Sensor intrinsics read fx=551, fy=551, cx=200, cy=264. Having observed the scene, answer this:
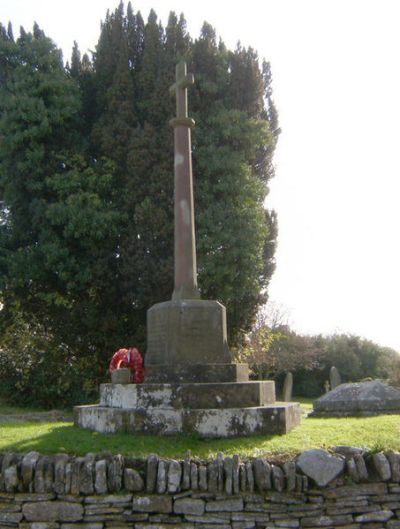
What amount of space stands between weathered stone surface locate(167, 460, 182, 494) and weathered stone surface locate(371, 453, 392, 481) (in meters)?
2.07

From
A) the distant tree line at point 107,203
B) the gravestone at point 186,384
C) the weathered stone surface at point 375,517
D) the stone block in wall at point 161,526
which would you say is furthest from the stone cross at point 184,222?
the distant tree line at point 107,203

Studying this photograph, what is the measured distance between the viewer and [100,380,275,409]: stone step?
23.7 feet

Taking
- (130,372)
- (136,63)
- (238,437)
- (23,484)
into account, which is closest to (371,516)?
(238,437)

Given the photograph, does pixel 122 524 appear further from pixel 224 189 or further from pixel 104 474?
pixel 224 189

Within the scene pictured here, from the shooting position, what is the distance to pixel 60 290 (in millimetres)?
14930

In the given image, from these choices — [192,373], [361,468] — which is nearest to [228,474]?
[361,468]

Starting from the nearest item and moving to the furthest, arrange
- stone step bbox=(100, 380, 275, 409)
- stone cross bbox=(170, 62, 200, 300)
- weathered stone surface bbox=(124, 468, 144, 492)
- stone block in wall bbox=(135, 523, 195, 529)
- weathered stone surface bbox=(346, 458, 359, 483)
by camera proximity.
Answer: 1. stone block in wall bbox=(135, 523, 195, 529)
2. weathered stone surface bbox=(124, 468, 144, 492)
3. weathered stone surface bbox=(346, 458, 359, 483)
4. stone step bbox=(100, 380, 275, 409)
5. stone cross bbox=(170, 62, 200, 300)

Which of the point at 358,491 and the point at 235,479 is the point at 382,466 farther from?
the point at 235,479

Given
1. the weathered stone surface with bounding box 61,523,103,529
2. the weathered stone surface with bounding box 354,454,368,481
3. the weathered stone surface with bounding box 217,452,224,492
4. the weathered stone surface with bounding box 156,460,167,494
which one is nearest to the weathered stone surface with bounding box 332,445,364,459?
the weathered stone surface with bounding box 354,454,368,481

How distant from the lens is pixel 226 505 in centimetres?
555

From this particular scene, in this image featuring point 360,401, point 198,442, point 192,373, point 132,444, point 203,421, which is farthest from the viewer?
point 360,401

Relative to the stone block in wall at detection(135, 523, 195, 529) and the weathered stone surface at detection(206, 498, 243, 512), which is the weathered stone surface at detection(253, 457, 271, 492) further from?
the stone block in wall at detection(135, 523, 195, 529)

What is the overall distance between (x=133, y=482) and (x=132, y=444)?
915 millimetres

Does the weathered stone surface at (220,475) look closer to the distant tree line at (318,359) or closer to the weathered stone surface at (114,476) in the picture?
the weathered stone surface at (114,476)
